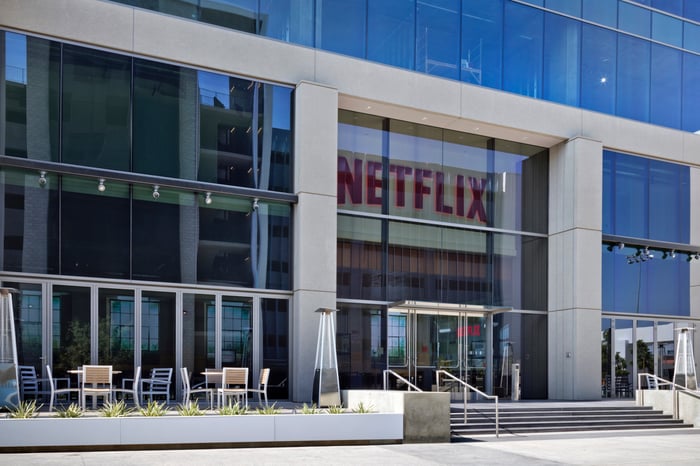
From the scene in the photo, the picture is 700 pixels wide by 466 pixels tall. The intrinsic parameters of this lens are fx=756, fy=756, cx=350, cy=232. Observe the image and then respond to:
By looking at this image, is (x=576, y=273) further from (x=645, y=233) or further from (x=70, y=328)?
(x=70, y=328)

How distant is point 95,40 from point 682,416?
1613 cm

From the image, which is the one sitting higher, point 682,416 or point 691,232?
point 691,232

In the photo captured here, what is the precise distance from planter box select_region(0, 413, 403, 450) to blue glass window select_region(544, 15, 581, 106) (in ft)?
42.8

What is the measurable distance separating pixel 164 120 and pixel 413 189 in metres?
7.23

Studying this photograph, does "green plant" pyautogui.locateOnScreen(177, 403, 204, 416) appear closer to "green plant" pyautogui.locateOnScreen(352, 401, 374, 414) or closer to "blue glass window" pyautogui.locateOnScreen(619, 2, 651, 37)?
"green plant" pyautogui.locateOnScreen(352, 401, 374, 414)

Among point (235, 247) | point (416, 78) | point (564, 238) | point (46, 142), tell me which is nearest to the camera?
point (46, 142)

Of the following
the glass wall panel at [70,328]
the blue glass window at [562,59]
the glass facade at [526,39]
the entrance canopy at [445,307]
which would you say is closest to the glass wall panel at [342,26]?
the glass facade at [526,39]

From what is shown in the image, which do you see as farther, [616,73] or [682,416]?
[616,73]

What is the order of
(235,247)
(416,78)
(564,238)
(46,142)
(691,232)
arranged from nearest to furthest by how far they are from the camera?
(46,142) < (235,247) < (416,78) < (564,238) < (691,232)

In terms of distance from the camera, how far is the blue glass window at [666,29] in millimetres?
24609

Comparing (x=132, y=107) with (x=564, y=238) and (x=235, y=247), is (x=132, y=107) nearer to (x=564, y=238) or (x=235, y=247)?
(x=235, y=247)

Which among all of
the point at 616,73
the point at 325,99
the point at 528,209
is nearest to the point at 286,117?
the point at 325,99

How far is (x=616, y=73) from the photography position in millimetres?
23734

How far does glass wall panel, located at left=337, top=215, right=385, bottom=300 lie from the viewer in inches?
772
